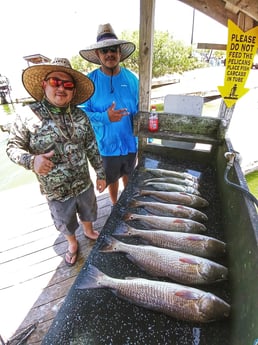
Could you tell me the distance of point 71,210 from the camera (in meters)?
2.26

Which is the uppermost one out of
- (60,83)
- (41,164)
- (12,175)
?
(60,83)

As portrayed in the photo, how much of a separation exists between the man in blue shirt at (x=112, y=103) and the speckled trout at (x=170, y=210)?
939 mm

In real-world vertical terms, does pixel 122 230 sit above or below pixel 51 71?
below

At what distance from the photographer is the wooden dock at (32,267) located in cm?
200

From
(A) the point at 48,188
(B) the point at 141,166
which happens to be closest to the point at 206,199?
(B) the point at 141,166

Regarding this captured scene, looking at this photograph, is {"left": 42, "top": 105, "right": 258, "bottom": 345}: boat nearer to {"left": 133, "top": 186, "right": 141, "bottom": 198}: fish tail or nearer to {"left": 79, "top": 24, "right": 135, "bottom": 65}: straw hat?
{"left": 133, "top": 186, "right": 141, "bottom": 198}: fish tail

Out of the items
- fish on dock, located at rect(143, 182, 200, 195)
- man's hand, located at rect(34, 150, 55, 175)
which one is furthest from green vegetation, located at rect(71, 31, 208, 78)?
man's hand, located at rect(34, 150, 55, 175)

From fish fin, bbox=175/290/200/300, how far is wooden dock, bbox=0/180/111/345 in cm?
132

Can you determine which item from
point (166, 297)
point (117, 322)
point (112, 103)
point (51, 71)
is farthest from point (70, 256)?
point (51, 71)

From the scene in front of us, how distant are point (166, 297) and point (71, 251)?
154cm

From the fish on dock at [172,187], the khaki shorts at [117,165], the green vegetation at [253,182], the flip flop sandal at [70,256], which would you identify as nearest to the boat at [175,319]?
the fish on dock at [172,187]

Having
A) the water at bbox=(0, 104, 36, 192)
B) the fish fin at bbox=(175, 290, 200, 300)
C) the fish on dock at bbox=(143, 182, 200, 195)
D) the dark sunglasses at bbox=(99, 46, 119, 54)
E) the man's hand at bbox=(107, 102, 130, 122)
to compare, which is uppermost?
the dark sunglasses at bbox=(99, 46, 119, 54)

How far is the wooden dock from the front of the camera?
1995 millimetres

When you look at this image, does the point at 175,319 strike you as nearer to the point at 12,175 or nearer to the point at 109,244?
the point at 109,244
